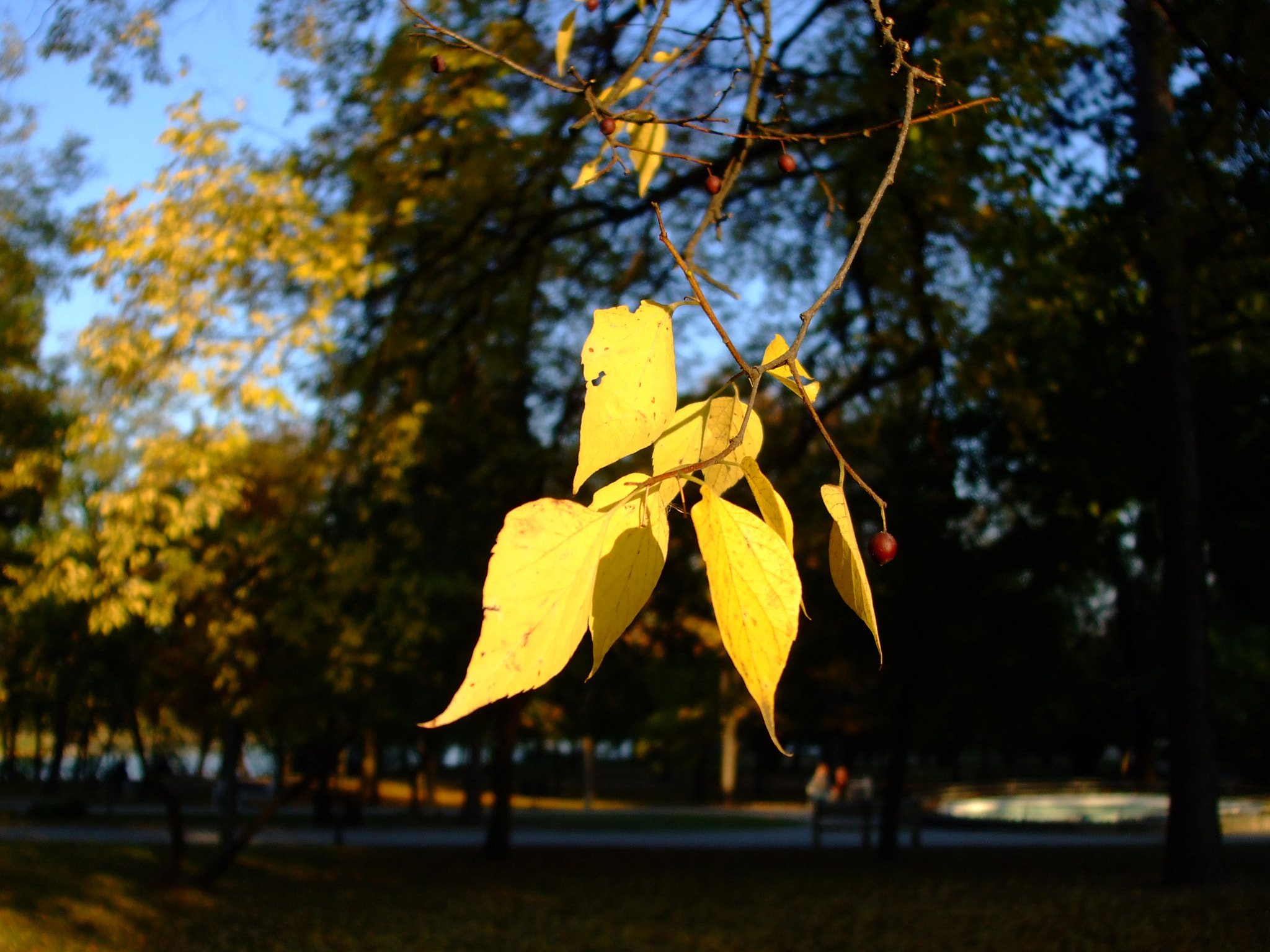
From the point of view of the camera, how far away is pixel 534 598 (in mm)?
672

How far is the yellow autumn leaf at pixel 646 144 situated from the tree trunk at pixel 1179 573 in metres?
7.49

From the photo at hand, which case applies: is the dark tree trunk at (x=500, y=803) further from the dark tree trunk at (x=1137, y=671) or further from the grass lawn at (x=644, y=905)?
the dark tree trunk at (x=1137, y=671)

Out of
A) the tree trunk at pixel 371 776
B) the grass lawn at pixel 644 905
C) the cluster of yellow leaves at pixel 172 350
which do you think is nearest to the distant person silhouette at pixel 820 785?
the grass lawn at pixel 644 905

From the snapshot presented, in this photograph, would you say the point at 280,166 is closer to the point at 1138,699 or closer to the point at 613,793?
the point at 1138,699

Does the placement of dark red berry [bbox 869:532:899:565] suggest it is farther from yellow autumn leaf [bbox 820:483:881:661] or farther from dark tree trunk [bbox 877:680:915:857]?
dark tree trunk [bbox 877:680:915:857]

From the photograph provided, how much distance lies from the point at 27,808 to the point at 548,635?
28.7 meters

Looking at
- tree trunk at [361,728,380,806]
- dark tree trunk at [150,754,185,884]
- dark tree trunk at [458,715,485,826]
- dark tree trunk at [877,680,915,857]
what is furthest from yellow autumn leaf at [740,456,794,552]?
tree trunk at [361,728,380,806]

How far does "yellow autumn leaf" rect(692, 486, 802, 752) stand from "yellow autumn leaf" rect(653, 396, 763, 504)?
0.04 m

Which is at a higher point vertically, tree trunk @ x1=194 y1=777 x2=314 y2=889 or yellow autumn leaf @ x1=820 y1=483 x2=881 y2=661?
yellow autumn leaf @ x1=820 y1=483 x2=881 y2=661

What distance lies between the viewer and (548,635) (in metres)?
0.67

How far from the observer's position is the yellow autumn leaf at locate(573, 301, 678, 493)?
74cm

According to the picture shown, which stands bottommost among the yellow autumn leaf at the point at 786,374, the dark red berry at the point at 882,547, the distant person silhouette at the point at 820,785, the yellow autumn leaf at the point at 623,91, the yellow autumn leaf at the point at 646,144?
the distant person silhouette at the point at 820,785

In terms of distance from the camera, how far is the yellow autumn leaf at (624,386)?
2.44 feet

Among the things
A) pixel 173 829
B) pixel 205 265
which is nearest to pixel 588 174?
pixel 205 265
